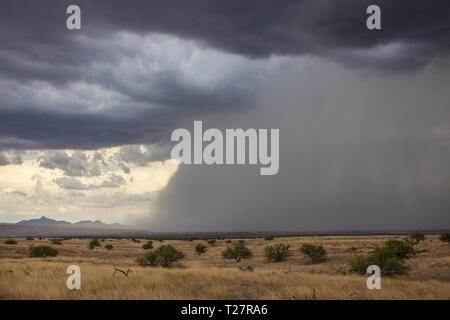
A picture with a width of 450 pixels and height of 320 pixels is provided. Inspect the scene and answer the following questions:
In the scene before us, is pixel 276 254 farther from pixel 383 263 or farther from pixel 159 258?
pixel 383 263

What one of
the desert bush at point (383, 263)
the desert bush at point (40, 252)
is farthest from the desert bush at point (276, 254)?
the desert bush at point (40, 252)

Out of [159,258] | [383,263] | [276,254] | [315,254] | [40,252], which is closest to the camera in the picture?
[383,263]

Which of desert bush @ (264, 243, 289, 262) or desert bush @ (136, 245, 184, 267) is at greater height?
desert bush @ (136, 245, 184, 267)

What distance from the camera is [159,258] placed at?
31578 mm

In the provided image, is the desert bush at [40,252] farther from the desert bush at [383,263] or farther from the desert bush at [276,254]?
the desert bush at [383,263]

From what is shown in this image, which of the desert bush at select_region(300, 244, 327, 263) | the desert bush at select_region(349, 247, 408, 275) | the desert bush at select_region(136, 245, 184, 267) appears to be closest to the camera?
the desert bush at select_region(349, 247, 408, 275)

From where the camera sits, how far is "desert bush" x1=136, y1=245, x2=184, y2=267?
30344mm

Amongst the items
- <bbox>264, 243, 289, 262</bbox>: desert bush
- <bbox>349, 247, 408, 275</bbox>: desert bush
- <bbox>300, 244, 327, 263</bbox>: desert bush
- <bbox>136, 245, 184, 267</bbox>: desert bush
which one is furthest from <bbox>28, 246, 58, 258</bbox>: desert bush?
<bbox>349, 247, 408, 275</bbox>: desert bush

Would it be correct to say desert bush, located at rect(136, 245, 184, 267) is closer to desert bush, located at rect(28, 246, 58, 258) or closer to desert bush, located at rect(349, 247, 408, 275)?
desert bush, located at rect(28, 246, 58, 258)

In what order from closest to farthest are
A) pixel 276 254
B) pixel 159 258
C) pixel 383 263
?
1. pixel 383 263
2. pixel 159 258
3. pixel 276 254

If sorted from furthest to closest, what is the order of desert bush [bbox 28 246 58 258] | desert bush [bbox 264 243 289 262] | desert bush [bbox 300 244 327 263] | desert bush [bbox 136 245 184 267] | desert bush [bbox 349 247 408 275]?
desert bush [bbox 264 243 289 262]
desert bush [bbox 300 244 327 263]
desert bush [bbox 28 246 58 258]
desert bush [bbox 136 245 184 267]
desert bush [bbox 349 247 408 275]

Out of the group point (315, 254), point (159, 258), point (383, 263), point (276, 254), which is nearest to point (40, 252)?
point (159, 258)

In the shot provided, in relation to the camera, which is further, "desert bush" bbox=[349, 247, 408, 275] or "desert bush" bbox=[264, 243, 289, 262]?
"desert bush" bbox=[264, 243, 289, 262]
